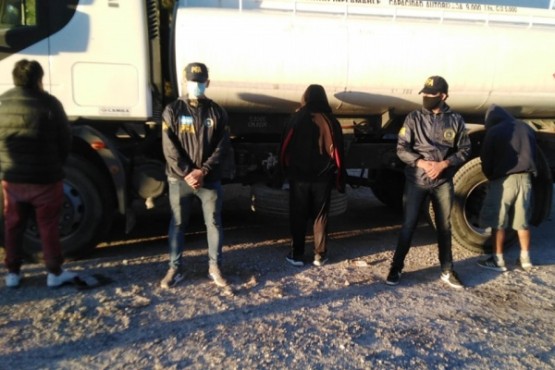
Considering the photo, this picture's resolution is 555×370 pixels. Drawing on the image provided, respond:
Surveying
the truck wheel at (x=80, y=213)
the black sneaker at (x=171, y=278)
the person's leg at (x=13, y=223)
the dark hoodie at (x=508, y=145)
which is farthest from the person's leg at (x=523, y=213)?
the person's leg at (x=13, y=223)

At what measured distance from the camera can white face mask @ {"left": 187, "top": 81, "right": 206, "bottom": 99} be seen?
152 inches

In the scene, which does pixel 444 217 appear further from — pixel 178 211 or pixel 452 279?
pixel 178 211

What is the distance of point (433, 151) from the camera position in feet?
13.7

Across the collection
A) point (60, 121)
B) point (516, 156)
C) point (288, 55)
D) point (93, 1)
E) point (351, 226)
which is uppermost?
point (93, 1)

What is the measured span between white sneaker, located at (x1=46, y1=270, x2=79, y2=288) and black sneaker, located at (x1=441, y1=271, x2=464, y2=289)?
10.6 feet

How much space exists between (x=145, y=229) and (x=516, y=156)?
161 inches

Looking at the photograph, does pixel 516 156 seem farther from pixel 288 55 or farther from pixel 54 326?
pixel 54 326

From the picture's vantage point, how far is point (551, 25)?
5.39m

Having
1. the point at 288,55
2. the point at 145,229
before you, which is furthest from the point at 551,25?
the point at 145,229

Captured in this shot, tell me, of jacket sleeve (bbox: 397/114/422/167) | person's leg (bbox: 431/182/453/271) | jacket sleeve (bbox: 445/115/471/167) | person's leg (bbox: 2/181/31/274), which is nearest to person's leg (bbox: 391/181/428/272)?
person's leg (bbox: 431/182/453/271)

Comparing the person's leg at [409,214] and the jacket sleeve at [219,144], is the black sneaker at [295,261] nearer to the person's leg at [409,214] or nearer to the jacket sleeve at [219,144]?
the person's leg at [409,214]

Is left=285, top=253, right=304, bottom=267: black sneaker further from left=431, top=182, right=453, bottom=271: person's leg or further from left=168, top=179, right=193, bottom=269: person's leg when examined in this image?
left=431, top=182, right=453, bottom=271: person's leg

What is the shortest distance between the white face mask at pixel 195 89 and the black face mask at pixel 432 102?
6.10 feet

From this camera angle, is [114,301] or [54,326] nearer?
[54,326]
